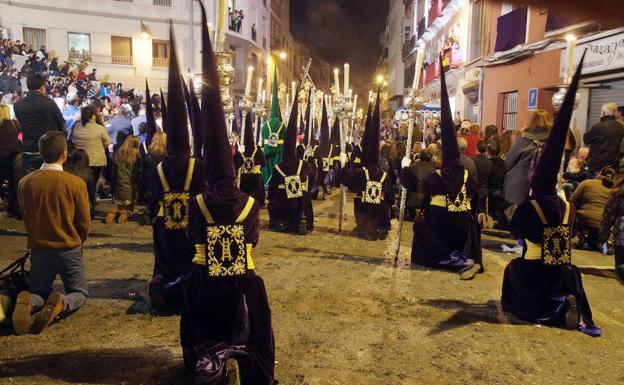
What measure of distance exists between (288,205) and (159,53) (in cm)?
2681

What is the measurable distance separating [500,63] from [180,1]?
22739mm

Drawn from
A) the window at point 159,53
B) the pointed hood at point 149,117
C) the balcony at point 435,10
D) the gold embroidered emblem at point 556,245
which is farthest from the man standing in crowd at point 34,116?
the window at point 159,53

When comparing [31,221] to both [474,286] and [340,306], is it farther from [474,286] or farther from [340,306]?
[474,286]

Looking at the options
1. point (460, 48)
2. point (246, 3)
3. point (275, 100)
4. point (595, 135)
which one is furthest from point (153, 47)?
point (595, 135)

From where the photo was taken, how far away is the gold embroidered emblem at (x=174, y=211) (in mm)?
5195

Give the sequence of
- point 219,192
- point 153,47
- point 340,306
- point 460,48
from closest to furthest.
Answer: point 219,192, point 340,306, point 460,48, point 153,47

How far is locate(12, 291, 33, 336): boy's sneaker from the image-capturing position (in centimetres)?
423

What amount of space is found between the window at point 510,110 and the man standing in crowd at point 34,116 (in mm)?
12867

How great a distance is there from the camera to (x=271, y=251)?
25.0ft

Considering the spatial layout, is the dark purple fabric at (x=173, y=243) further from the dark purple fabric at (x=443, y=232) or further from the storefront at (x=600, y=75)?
the storefront at (x=600, y=75)

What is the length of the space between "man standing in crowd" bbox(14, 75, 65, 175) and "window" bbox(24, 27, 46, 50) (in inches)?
972

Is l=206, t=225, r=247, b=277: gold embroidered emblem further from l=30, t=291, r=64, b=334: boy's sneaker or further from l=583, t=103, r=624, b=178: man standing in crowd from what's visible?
l=583, t=103, r=624, b=178: man standing in crowd

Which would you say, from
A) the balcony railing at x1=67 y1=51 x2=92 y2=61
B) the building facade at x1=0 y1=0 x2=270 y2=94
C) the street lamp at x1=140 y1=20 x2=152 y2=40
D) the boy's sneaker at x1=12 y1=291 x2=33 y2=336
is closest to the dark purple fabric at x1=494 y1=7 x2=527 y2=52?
the boy's sneaker at x1=12 y1=291 x2=33 y2=336

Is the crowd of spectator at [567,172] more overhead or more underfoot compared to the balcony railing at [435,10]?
more underfoot
